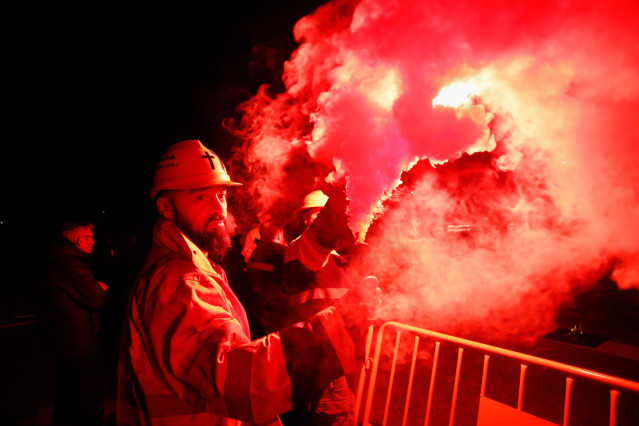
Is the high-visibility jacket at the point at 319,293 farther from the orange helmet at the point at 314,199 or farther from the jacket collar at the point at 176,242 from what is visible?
the jacket collar at the point at 176,242

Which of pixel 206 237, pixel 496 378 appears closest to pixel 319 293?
pixel 206 237

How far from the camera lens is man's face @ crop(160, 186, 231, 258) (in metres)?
2.34

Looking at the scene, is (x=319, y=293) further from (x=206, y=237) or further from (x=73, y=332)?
(x=73, y=332)

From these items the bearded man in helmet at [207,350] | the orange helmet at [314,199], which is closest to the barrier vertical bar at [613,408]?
the bearded man in helmet at [207,350]

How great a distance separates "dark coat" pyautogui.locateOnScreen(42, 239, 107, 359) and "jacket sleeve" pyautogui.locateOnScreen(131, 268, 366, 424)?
11.2ft

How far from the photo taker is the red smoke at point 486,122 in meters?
2.65

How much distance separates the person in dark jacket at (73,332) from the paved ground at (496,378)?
0.35 metres

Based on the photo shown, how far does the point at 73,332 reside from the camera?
4246mm

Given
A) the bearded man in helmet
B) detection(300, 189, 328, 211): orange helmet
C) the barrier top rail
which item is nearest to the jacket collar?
the bearded man in helmet

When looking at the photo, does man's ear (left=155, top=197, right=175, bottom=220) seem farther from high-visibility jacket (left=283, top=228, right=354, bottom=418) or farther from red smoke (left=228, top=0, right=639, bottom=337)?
red smoke (left=228, top=0, right=639, bottom=337)

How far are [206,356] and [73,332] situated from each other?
392 centimetres

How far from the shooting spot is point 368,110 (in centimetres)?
310

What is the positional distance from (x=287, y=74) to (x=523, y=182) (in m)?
3.19

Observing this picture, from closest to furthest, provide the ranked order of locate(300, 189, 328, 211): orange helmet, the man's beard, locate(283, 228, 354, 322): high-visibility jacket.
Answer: the man's beard < locate(283, 228, 354, 322): high-visibility jacket < locate(300, 189, 328, 211): orange helmet
